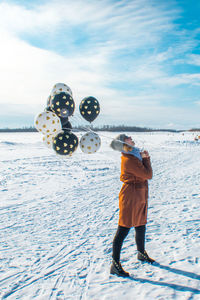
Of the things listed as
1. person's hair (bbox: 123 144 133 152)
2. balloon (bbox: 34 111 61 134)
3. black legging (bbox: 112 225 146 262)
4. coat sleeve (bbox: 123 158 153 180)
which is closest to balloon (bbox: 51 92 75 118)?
balloon (bbox: 34 111 61 134)

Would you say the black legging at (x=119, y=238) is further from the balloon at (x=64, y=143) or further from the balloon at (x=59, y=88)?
the balloon at (x=59, y=88)

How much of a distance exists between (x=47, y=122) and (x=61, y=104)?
34 centimetres

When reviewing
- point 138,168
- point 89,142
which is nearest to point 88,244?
point 89,142

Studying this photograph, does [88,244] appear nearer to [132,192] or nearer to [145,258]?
[145,258]

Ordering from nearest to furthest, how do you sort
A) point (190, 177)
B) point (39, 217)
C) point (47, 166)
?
1. point (39, 217)
2. point (190, 177)
3. point (47, 166)

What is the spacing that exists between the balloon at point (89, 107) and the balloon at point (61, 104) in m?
0.39

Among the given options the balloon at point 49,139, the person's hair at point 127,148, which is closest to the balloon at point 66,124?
the balloon at point 49,139

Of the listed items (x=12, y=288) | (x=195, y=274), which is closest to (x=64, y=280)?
(x=12, y=288)

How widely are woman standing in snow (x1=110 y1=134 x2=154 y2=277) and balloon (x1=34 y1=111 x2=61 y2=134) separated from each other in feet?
3.12

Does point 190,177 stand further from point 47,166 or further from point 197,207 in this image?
point 47,166

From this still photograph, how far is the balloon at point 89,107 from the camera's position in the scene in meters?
3.81

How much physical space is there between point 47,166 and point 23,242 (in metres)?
7.86

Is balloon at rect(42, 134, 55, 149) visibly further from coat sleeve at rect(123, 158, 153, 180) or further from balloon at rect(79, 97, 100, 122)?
coat sleeve at rect(123, 158, 153, 180)

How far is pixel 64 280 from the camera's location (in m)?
2.94
